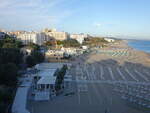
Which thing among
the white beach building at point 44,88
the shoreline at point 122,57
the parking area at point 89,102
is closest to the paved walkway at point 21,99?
the parking area at point 89,102

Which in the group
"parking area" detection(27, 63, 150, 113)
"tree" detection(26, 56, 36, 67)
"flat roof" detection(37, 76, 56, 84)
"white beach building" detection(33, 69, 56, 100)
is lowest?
"parking area" detection(27, 63, 150, 113)

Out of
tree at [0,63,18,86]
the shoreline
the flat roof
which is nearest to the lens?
tree at [0,63,18,86]

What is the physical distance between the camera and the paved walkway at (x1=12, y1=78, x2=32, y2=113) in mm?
8530

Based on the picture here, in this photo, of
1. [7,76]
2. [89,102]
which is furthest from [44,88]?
[89,102]

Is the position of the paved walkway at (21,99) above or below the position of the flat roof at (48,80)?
below

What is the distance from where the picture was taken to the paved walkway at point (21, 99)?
853 cm

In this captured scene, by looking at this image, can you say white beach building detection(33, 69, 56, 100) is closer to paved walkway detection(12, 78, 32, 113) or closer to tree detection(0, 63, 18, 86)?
paved walkway detection(12, 78, 32, 113)

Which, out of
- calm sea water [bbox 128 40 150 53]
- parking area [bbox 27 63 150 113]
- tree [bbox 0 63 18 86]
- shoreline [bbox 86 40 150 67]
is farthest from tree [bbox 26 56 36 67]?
calm sea water [bbox 128 40 150 53]

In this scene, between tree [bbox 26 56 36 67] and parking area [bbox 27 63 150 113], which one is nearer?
parking area [bbox 27 63 150 113]

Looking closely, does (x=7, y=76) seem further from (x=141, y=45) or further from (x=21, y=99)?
(x=141, y=45)

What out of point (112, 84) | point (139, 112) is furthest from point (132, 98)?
point (112, 84)

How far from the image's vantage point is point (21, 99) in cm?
963

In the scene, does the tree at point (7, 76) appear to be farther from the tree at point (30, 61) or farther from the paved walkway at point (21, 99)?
the tree at point (30, 61)

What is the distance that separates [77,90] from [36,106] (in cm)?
301
